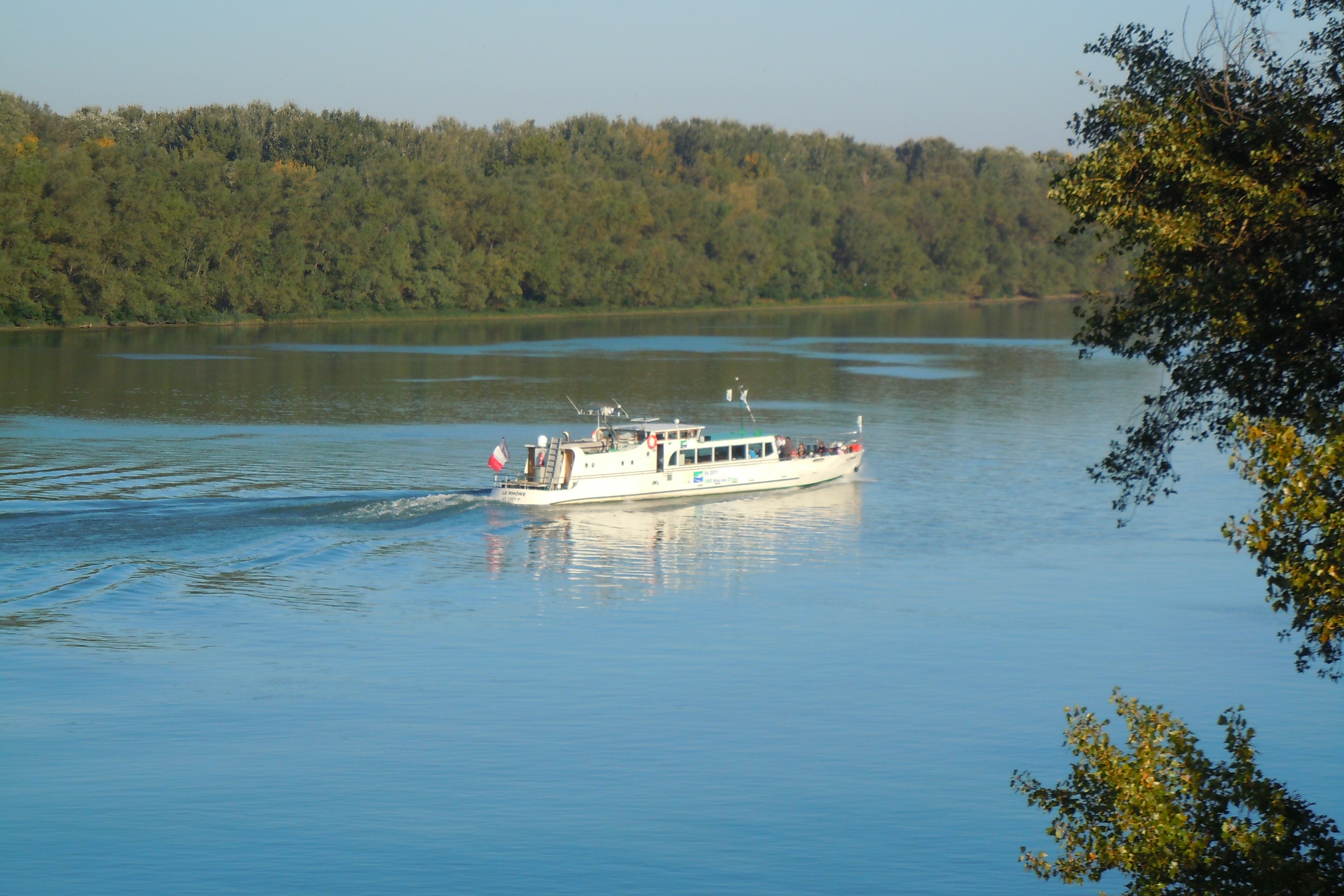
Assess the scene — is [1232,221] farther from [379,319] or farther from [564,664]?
[379,319]

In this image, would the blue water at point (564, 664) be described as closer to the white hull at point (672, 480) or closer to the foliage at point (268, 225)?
the white hull at point (672, 480)

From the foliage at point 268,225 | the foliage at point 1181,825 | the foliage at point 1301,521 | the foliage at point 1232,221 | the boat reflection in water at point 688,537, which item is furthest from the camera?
the foliage at point 268,225

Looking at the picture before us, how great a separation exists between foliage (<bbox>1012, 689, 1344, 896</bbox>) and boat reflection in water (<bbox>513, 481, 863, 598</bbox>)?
2856 cm

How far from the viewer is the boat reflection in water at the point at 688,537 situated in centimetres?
4609

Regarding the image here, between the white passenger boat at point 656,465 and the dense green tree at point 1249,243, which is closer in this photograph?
the dense green tree at point 1249,243

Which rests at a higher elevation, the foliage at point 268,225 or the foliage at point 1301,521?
the foliage at point 268,225

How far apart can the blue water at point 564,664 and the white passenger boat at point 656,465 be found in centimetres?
114

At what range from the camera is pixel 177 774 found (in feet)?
87.6

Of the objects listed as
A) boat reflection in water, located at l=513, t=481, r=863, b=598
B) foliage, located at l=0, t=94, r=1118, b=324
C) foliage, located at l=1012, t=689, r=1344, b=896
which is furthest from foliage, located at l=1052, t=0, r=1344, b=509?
foliage, located at l=0, t=94, r=1118, b=324

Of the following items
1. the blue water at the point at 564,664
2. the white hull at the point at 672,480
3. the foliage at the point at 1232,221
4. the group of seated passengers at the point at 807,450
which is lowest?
the blue water at the point at 564,664

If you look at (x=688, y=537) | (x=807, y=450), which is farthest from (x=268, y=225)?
(x=688, y=537)

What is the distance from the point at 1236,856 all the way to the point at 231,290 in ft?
502

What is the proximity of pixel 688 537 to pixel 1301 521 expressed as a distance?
3796 cm

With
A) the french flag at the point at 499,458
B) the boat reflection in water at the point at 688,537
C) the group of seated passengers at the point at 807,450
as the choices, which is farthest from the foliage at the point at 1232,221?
the group of seated passengers at the point at 807,450
